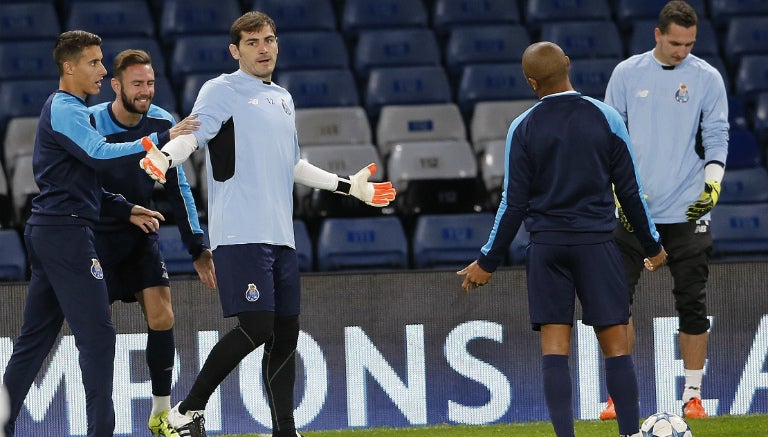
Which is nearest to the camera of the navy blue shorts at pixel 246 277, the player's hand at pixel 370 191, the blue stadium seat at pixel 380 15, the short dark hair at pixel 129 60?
the navy blue shorts at pixel 246 277

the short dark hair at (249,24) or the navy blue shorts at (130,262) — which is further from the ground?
the short dark hair at (249,24)

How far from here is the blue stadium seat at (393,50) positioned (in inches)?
393

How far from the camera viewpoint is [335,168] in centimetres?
850

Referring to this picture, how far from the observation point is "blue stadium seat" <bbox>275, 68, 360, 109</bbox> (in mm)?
9547

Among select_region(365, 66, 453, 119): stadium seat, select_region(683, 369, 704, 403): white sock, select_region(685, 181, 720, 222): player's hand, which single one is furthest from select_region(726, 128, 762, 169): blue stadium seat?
select_region(683, 369, 704, 403): white sock

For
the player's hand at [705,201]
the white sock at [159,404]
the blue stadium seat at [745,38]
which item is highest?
the blue stadium seat at [745,38]

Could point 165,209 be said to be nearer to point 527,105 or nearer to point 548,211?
point 527,105

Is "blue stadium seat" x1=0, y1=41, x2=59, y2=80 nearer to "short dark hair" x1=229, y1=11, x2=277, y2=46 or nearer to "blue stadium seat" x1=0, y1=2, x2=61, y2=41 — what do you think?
"blue stadium seat" x1=0, y1=2, x2=61, y2=41

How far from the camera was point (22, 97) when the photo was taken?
9.28 m

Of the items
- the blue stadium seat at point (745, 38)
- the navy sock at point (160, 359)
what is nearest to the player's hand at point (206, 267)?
the navy sock at point (160, 359)

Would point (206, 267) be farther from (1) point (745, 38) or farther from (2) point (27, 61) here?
(1) point (745, 38)

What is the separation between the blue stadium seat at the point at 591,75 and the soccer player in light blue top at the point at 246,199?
473cm

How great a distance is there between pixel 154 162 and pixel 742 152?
562 cm

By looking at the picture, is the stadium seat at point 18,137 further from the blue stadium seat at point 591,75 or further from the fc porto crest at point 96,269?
the blue stadium seat at point 591,75
